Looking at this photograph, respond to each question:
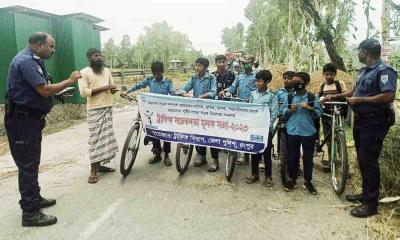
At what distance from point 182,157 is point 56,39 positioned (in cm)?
1109

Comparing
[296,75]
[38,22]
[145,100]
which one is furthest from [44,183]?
[38,22]

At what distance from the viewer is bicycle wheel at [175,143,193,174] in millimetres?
6188

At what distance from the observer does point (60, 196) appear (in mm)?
5410

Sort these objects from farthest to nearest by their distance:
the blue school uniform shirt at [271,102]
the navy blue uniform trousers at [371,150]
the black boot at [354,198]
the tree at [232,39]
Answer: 1. the tree at [232,39]
2. the blue school uniform shirt at [271,102]
3. the black boot at [354,198]
4. the navy blue uniform trousers at [371,150]

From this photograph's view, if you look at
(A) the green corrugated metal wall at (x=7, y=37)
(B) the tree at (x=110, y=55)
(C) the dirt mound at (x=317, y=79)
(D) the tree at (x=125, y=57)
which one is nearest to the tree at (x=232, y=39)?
(D) the tree at (x=125, y=57)

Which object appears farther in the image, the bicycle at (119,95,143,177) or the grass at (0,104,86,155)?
the grass at (0,104,86,155)

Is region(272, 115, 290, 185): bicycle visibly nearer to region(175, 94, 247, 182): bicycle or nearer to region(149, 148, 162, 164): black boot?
region(175, 94, 247, 182): bicycle

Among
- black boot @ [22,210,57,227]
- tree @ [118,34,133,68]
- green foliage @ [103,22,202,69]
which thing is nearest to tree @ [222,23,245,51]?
green foliage @ [103,22,202,69]

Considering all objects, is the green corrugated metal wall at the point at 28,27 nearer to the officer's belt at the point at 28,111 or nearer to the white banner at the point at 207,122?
the white banner at the point at 207,122

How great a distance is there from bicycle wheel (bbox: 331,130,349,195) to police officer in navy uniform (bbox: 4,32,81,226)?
357 cm

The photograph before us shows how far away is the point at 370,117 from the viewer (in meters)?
4.53

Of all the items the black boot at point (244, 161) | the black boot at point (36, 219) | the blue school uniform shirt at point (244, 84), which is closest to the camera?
the black boot at point (36, 219)

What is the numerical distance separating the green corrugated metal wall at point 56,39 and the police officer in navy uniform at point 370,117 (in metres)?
11.7

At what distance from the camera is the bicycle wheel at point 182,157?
6.19m
